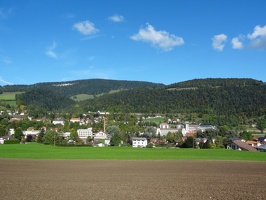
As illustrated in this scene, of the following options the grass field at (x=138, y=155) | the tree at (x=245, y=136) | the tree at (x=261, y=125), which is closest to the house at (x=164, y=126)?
the tree at (x=261, y=125)

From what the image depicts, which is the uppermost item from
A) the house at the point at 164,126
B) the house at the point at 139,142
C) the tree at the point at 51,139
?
the house at the point at 164,126

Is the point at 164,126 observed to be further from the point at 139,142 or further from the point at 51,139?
the point at 51,139

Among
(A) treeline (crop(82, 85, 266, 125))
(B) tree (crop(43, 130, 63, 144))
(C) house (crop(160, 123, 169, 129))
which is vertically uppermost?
(A) treeline (crop(82, 85, 266, 125))

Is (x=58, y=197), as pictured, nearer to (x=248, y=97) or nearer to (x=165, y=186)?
(x=165, y=186)

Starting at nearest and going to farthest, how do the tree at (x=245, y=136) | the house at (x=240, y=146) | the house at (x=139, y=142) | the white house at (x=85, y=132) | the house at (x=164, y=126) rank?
1. the house at (x=240, y=146)
2. the house at (x=139, y=142)
3. the tree at (x=245, y=136)
4. the white house at (x=85, y=132)
5. the house at (x=164, y=126)

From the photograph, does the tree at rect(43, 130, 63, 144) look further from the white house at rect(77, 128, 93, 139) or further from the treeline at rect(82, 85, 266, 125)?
the treeline at rect(82, 85, 266, 125)

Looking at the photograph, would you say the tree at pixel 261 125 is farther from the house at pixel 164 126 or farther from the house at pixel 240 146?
the house at pixel 240 146

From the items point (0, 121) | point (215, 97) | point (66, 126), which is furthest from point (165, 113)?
point (0, 121)

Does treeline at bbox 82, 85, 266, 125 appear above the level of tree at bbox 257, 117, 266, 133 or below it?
above

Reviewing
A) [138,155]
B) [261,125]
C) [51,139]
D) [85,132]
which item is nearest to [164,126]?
[85,132]

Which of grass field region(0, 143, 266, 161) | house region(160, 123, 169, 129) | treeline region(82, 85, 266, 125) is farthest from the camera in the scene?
house region(160, 123, 169, 129)

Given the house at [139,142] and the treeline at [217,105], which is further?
the treeline at [217,105]

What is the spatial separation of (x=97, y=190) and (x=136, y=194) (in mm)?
2416

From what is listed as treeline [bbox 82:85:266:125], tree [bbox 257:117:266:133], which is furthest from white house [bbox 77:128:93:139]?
tree [bbox 257:117:266:133]
